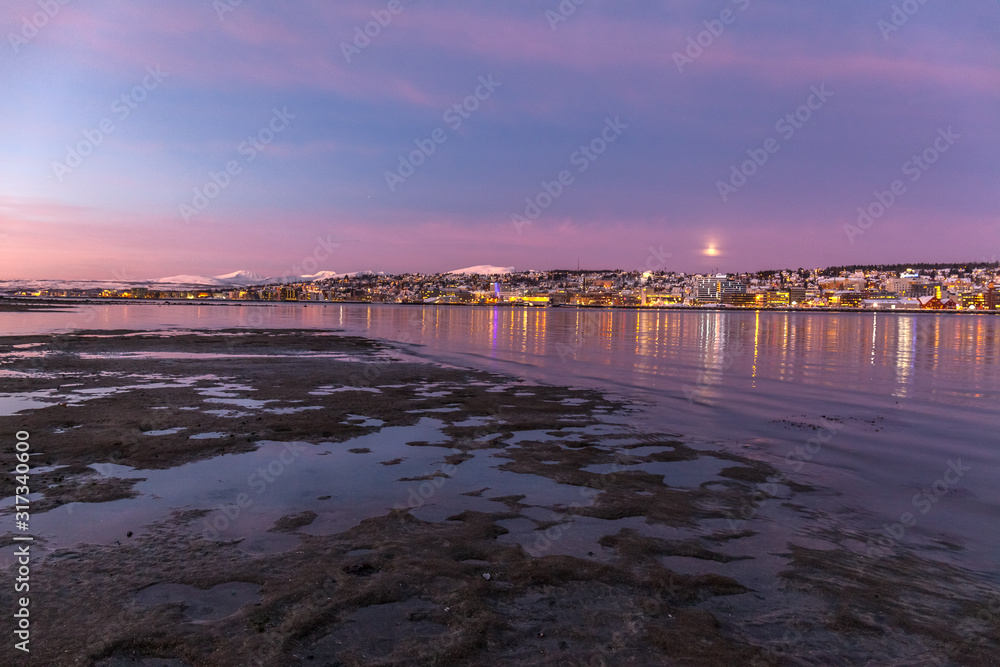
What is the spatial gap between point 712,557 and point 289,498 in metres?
5.54

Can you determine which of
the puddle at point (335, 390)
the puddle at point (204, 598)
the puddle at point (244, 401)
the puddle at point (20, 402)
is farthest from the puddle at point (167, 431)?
the puddle at point (204, 598)

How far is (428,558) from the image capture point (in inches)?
241

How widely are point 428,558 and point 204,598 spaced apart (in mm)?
2107

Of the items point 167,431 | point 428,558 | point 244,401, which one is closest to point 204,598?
point 428,558

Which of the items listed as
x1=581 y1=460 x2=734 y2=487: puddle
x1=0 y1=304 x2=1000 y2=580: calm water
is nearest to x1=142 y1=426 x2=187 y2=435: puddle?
x1=581 y1=460 x2=734 y2=487: puddle

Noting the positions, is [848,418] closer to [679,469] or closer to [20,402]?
[679,469]

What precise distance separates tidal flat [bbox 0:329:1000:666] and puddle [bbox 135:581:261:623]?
19 mm

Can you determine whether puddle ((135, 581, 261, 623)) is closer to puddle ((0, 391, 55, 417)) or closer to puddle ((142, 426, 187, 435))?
puddle ((142, 426, 187, 435))

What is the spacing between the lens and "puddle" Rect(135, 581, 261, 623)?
4.91 m

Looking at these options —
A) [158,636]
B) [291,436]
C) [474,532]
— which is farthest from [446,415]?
[158,636]

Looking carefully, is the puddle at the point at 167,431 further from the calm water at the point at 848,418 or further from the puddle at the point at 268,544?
the calm water at the point at 848,418

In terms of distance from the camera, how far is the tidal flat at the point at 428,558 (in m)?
4.58

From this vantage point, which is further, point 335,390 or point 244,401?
point 335,390

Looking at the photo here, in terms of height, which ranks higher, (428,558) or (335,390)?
(428,558)
